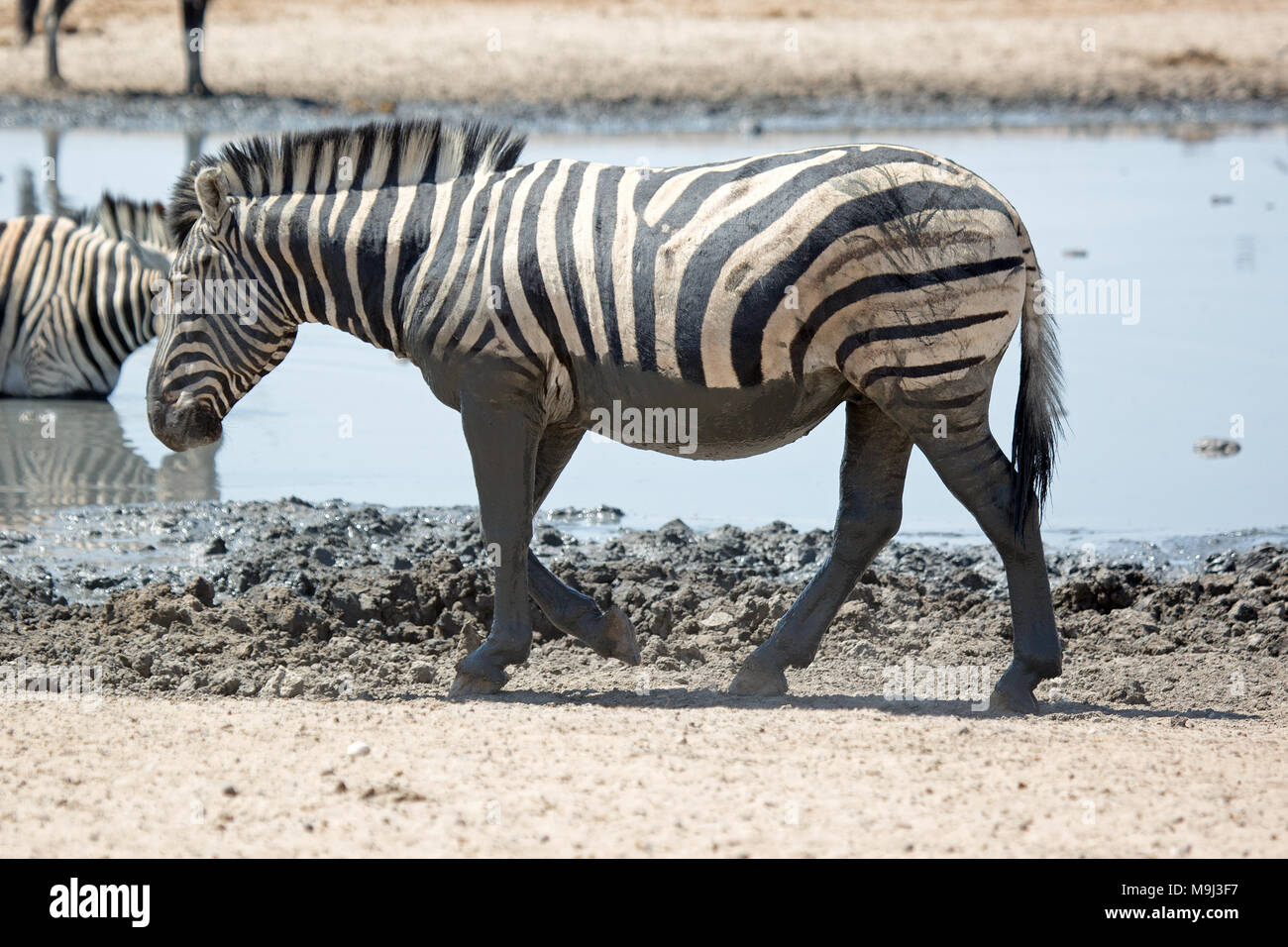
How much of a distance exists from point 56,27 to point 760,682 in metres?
25.6

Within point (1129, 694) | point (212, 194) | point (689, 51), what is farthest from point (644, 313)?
point (689, 51)

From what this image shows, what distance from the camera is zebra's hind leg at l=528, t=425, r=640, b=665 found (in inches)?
235

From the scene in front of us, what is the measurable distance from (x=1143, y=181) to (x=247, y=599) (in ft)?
51.6


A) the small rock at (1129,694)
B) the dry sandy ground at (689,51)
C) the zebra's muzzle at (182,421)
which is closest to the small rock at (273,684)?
the zebra's muzzle at (182,421)

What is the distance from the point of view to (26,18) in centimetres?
2834

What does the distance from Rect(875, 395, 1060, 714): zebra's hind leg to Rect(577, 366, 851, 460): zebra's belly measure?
322 mm

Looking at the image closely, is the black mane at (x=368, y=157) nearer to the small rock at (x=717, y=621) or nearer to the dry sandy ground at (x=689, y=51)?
the small rock at (x=717, y=621)

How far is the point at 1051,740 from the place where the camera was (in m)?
4.97

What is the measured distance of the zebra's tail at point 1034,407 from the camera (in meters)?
5.39

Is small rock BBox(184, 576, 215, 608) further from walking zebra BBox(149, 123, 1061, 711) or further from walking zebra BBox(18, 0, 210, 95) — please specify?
walking zebra BBox(18, 0, 210, 95)

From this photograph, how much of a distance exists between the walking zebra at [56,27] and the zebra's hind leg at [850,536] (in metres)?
23.1

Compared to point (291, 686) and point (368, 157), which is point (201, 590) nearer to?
point (291, 686)

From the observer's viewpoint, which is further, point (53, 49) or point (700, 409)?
point (53, 49)

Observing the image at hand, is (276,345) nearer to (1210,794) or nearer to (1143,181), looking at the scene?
(1210,794)
